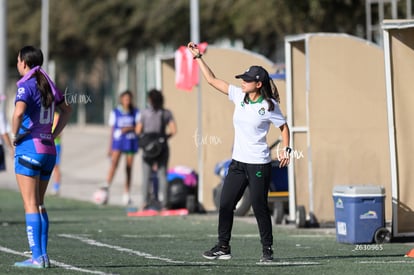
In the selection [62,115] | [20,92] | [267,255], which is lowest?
[267,255]

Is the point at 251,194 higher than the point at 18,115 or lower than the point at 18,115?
lower

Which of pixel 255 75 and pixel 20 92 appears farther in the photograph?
pixel 255 75

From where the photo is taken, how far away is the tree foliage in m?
31.5

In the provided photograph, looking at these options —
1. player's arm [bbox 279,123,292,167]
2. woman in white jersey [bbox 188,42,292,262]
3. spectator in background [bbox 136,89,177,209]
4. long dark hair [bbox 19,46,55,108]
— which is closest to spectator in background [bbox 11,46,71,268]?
long dark hair [bbox 19,46,55,108]

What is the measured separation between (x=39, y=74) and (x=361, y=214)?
501cm

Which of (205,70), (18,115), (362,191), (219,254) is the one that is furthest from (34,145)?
(362,191)

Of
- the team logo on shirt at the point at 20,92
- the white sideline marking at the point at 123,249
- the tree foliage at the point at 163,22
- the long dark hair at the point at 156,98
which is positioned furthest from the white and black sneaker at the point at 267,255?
the tree foliage at the point at 163,22

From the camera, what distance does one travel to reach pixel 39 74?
11516mm

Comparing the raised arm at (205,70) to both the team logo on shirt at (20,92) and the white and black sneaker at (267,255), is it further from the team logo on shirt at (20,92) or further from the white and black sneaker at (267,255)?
the team logo on shirt at (20,92)

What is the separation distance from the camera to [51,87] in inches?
455

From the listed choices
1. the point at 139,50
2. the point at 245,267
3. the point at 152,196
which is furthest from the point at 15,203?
the point at 139,50

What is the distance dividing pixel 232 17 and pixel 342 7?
416cm

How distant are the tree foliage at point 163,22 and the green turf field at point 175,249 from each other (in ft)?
40.8

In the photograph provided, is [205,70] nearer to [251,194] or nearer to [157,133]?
[251,194]
